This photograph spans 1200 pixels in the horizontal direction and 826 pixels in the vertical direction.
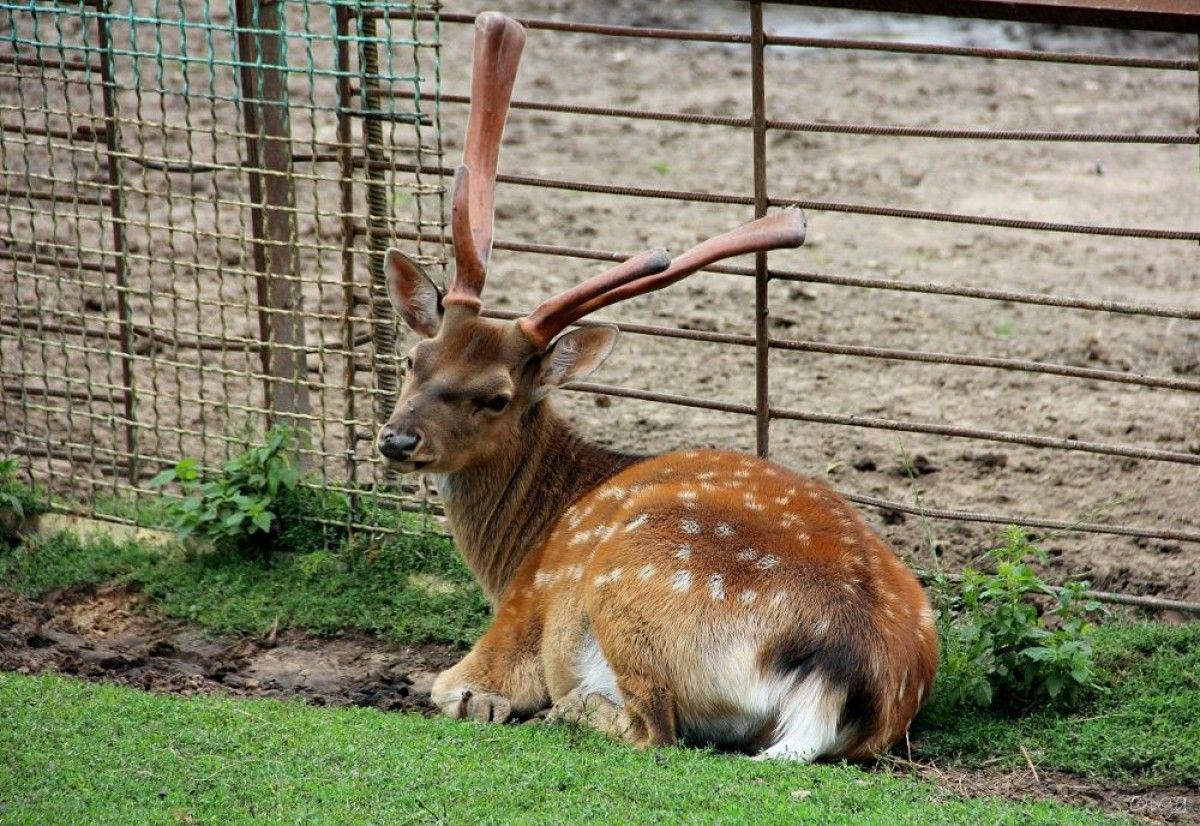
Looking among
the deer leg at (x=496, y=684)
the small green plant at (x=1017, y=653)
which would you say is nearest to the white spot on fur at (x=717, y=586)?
the deer leg at (x=496, y=684)

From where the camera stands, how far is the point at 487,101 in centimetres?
571

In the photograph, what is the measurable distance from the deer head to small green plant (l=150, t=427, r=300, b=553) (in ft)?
3.28

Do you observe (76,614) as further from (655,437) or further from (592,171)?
(592,171)

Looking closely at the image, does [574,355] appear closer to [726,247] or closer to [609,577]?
[726,247]

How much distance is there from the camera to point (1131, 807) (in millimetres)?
4535

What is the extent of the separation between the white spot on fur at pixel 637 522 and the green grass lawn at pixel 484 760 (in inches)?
25.9

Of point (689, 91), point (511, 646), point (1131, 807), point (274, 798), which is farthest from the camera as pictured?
point (689, 91)

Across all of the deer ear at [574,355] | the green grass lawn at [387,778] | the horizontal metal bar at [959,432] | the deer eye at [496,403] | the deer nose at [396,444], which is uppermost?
the deer ear at [574,355]

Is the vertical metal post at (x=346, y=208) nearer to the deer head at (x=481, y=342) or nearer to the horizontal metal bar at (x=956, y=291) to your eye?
the horizontal metal bar at (x=956, y=291)

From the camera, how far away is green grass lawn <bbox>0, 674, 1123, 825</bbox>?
4071 millimetres

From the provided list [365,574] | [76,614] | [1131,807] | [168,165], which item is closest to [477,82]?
[168,165]

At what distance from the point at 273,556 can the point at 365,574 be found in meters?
0.38

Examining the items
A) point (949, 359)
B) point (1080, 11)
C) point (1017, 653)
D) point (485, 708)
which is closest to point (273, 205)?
point (485, 708)

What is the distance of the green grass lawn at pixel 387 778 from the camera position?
4071mm
